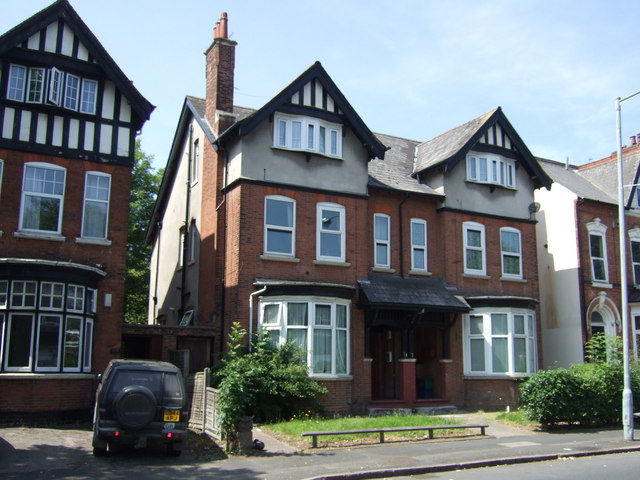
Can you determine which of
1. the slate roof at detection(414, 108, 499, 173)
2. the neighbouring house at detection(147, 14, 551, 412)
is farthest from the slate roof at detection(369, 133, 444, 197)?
the slate roof at detection(414, 108, 499, 173)

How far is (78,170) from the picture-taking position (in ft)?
64.4

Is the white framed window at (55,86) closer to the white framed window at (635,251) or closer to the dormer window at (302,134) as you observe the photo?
the dormer window at (302,134)

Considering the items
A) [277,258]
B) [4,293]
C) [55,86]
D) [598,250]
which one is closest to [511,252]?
[598,250]

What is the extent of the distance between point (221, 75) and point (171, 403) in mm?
13854

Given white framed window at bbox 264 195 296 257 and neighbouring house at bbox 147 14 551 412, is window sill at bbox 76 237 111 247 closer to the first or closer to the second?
neighbouring house at bbox 147 14 551 412

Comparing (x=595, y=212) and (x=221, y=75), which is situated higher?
(x=221, y=75)

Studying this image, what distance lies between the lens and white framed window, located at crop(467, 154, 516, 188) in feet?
84.9

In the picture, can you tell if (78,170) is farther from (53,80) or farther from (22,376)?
(22,376)

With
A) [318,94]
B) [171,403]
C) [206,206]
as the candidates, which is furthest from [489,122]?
[171,403]

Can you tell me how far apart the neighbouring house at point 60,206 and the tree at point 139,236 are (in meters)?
15.4

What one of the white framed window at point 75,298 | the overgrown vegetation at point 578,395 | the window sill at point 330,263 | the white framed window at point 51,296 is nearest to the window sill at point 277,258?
the window sill at point 330,263

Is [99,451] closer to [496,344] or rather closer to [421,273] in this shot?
[421,273]

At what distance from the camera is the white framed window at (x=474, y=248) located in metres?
25.3

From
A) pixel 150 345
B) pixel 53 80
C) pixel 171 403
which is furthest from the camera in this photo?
pixel 150 345
